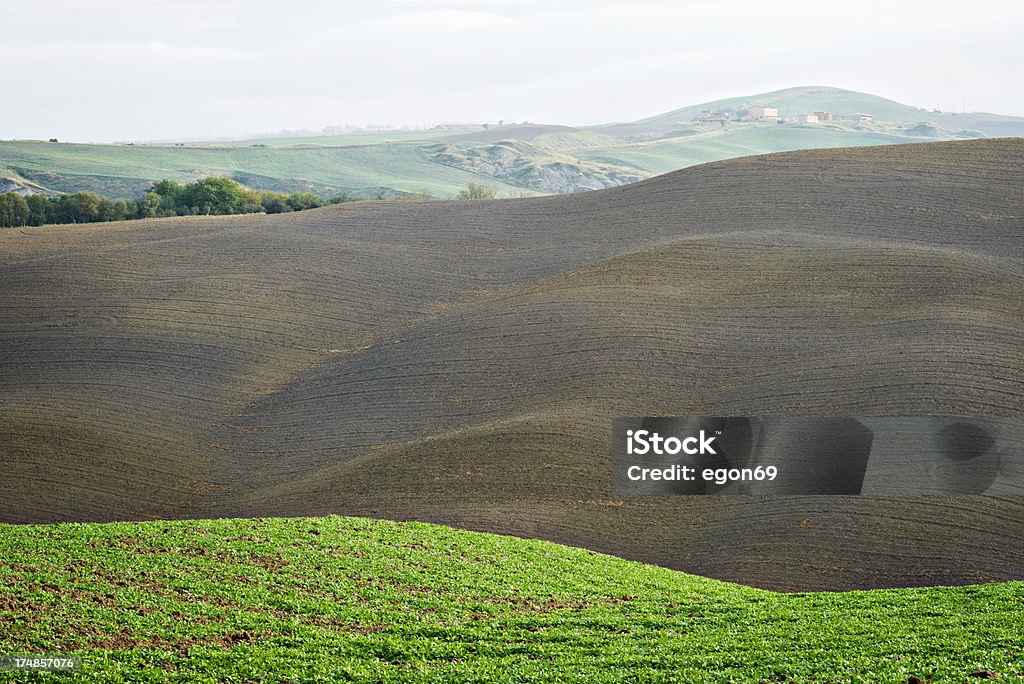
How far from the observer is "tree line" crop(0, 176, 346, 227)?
243 ft

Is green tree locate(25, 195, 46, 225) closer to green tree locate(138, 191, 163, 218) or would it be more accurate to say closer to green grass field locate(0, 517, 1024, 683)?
green tree locate(138, 191, 163, 218)

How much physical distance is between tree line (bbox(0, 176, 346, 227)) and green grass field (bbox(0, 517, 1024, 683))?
63.0 meters

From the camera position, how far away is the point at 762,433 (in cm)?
2402

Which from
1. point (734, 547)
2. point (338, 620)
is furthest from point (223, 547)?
point (734, 547)

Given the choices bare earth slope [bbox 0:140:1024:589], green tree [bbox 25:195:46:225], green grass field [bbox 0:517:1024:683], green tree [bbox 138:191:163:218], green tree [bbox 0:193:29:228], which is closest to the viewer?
green grass field [bbox 0:517:1024:683]

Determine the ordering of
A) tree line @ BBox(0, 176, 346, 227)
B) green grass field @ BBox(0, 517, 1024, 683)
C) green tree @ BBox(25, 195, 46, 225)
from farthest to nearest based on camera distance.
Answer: green tree @ BBox(25, 195, 46, 225)
tree line @ BBox(0, 176, 346, 227)
green grass field @ BBox(0, 517, 1024, 683)

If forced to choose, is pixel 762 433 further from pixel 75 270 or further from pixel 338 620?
pixel 75 270

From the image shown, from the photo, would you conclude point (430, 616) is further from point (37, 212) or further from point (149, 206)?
point (37, 212)

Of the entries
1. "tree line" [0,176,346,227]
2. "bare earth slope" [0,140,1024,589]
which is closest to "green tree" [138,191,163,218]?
"tree line" [0,176,346,227]

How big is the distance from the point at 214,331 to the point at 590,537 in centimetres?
2193

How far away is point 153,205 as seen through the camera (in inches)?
3041

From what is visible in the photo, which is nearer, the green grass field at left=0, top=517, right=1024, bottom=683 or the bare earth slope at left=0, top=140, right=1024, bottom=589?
the green grass field at left=0, top=517, right=1024, bottom=683

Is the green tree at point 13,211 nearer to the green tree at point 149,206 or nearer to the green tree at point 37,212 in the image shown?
the green tree at point 37,212

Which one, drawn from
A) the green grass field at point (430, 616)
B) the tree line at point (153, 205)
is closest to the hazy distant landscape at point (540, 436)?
the green grass field at point (430, 616)
